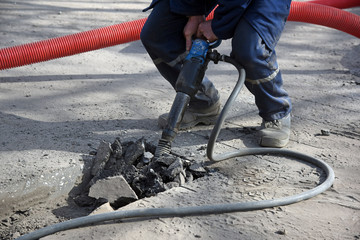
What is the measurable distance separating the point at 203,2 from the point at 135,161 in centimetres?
104

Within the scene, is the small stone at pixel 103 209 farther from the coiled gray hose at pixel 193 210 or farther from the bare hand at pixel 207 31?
the bare hand at pixel 207 31

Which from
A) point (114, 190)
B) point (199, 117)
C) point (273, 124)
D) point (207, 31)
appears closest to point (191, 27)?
point (207, 31)

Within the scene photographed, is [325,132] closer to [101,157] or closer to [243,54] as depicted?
[243,54]

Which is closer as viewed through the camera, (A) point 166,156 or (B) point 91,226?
(B) point 91,226

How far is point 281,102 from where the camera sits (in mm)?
3240

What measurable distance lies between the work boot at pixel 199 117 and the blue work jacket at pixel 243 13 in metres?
0.69

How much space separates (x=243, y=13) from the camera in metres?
2.94

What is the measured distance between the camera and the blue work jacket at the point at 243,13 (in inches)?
111

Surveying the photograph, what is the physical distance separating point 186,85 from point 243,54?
1.32 feet

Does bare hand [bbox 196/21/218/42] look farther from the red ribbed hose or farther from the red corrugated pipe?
the red ribbed hose

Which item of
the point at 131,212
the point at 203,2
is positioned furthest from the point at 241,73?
the point at 131,212

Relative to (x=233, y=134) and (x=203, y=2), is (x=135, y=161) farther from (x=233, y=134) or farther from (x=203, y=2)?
(x=203, y=2)

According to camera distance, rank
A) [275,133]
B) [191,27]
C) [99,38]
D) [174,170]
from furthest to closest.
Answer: [99,38] → [275,133] → [191,27] → [174,170]

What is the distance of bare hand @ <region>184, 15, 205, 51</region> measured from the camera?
3.05 metres
